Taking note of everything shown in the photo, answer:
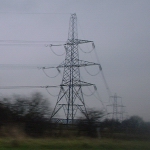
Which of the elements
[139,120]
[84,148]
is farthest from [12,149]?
[139,120]

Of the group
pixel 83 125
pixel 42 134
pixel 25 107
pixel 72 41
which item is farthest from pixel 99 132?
pixel 72 41

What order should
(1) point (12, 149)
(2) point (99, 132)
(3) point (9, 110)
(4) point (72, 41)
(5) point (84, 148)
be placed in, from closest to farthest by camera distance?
(1) point (12, 149)
(5) point (84, 148)
(2) point (99, 132)
(3) point (9, 110)
(4) point (72, 41)

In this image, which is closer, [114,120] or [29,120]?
[29,120]

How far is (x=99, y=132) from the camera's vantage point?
27047 millimetres

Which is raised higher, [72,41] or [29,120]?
[72,41]

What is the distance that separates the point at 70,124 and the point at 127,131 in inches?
181

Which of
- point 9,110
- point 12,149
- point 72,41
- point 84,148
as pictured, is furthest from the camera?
point 72,41

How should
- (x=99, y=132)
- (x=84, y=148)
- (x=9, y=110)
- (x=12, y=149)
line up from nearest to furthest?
(x=12, y=149)
(x=84, y=148)
(x=99, y=132)
(x=9, y=110)

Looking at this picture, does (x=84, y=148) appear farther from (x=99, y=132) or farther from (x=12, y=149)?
(x=99, y=132)

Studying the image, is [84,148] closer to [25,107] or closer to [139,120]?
[25,107]

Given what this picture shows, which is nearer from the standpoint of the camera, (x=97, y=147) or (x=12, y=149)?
(x=12, y=149)

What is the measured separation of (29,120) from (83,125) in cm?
449

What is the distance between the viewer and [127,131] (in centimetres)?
2830

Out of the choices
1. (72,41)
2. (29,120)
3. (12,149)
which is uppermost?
(72,41)
